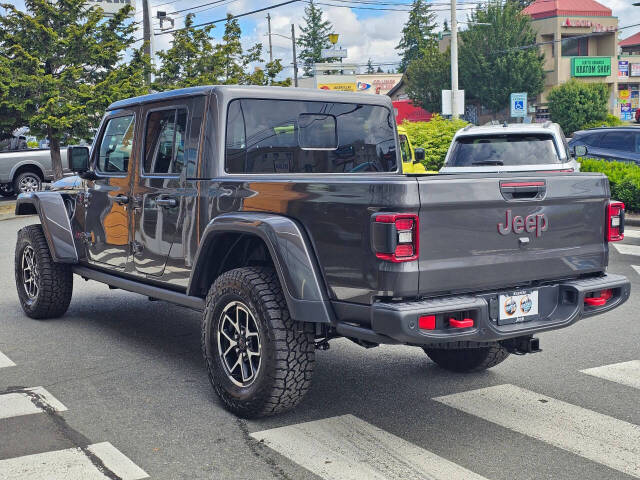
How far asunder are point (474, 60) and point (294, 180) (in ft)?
200

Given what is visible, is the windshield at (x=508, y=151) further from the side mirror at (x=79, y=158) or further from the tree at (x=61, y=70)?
the tree at (x=61, y=70)

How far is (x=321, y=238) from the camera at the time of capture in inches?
175

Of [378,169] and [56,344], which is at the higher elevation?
[378,169]

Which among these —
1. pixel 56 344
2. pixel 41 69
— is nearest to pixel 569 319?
pixel 56 344

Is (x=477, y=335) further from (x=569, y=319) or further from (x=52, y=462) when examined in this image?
(x=52, y=462)

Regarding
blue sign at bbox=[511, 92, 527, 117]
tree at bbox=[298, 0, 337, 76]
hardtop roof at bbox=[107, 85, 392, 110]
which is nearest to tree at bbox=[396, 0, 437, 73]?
tree at bbox=[298, 0, 337, 76]

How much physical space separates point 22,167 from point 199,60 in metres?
10.7

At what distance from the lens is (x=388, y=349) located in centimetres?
658

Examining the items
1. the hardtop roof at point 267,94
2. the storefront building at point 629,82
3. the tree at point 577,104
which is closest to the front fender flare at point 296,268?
the hardtop roof at point 267,94

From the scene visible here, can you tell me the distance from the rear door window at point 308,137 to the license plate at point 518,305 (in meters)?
1.89

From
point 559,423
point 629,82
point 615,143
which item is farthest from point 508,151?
point 629,82

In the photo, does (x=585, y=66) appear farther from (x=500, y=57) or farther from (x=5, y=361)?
(x=5, y=361)

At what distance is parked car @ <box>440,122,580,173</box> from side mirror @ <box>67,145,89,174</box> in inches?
193

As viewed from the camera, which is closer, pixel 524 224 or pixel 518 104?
pixel 524 224
